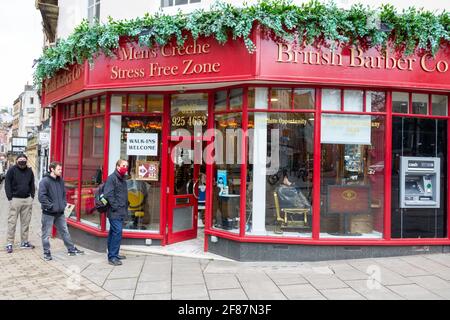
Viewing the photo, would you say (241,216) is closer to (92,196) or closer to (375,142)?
(375,142)

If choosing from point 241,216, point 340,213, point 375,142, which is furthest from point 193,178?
point 375,142

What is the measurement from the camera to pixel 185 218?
343 inches

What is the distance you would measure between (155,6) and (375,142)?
480 cm

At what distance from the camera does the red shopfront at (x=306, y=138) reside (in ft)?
23.1


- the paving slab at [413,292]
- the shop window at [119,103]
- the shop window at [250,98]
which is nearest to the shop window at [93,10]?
the shop window at [119,103]

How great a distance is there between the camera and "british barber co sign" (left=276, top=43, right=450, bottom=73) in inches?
269

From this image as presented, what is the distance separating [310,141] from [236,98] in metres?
1.51

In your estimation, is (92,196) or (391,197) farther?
(92,196)

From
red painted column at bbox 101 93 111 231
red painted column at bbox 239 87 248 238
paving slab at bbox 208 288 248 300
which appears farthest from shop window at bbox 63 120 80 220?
paving slab at bbox 208 288 248 300

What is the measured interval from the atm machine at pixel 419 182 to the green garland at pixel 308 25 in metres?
1.95

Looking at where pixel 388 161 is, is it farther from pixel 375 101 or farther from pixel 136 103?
pixel 136 103

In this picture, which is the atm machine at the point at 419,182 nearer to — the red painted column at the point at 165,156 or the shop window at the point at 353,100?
the shop window at the point at 353,100

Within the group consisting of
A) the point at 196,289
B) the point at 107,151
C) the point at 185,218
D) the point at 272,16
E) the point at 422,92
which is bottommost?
the point at 196,289

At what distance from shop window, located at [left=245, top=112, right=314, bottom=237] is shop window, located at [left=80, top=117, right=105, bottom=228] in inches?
126
